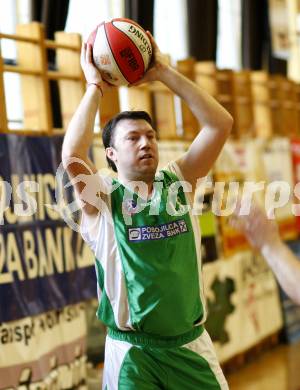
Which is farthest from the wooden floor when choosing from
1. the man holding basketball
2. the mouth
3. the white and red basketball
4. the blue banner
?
the white and red basketball

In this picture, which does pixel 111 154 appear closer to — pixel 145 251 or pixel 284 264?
pixel 145 251

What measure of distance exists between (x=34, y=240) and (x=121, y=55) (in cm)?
176

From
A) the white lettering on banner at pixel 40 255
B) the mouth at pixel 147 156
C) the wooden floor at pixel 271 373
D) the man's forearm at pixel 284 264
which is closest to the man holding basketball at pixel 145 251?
the mouth at pixel 147 156

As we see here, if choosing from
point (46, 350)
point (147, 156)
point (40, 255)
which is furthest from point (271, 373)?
point (147, 156)

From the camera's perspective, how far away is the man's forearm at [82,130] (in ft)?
10.2

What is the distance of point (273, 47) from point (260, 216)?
7.06 m

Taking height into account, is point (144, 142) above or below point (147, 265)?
above

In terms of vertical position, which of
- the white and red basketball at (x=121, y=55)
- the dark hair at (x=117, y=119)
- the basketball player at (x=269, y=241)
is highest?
the white and red basketball at (x=121, y=55)

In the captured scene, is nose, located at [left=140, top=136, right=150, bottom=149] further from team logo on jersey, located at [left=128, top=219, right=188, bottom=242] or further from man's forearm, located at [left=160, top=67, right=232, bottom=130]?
team logo on jersey, located at [left=128, top=219, right=188, bottom=242]

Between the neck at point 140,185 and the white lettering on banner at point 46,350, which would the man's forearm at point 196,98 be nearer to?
the neck at point 140,185

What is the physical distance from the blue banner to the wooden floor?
1.89 metres

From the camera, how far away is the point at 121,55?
3.34 meters

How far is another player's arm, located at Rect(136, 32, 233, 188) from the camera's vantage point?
3318 mm

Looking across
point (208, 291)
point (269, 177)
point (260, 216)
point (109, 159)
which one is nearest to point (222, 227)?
point (208, 291)
